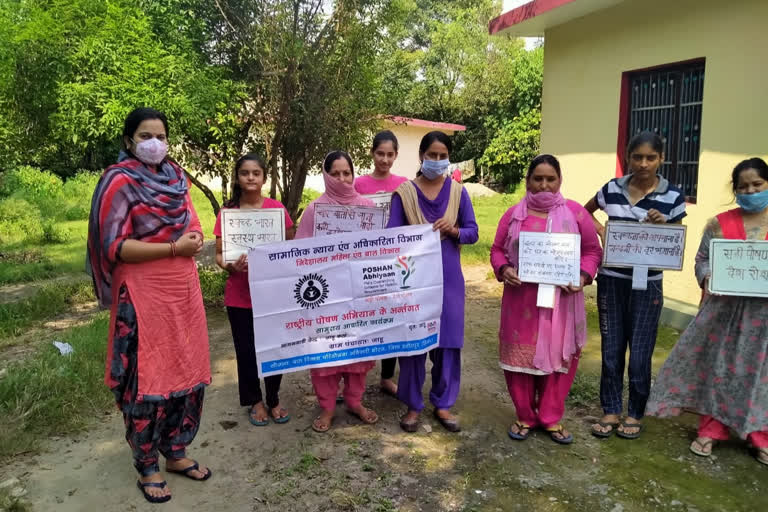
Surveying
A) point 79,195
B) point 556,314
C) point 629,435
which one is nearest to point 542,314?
point 556,314

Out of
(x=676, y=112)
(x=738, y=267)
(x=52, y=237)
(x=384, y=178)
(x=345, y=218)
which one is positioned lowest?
(x=52, y=237)

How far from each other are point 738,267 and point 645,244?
1.56 feet

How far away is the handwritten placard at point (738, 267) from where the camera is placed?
Result: 10.1 ft

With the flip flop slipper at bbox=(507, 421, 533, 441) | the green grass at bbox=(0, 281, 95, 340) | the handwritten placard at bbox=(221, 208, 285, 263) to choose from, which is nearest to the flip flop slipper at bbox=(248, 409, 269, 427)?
the handwritten placard at bbox=(221, 208, 285, 263)

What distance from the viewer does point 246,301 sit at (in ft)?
11.5

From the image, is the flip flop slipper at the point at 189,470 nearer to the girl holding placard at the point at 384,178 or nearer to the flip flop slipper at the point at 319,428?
the flip flop slipper at the point at 319,428

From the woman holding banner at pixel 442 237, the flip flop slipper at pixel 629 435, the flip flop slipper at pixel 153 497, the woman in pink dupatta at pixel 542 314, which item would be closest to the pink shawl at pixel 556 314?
the woman in pink dupatta at pixel 542 314

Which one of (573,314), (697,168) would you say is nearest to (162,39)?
(573,314)

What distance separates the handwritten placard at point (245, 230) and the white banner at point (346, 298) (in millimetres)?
231

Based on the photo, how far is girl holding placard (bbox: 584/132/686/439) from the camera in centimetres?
331

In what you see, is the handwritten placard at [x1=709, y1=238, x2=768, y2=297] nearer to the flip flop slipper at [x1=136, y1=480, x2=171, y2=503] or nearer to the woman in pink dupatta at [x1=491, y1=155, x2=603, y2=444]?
the woman in pink dupatta at [x1=491, y1=155, x2=603, y2=444]

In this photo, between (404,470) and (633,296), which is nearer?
(404,470)

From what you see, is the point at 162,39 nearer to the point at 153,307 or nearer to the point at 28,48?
the point at 28,48

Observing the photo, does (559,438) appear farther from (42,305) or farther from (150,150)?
(42,305)
